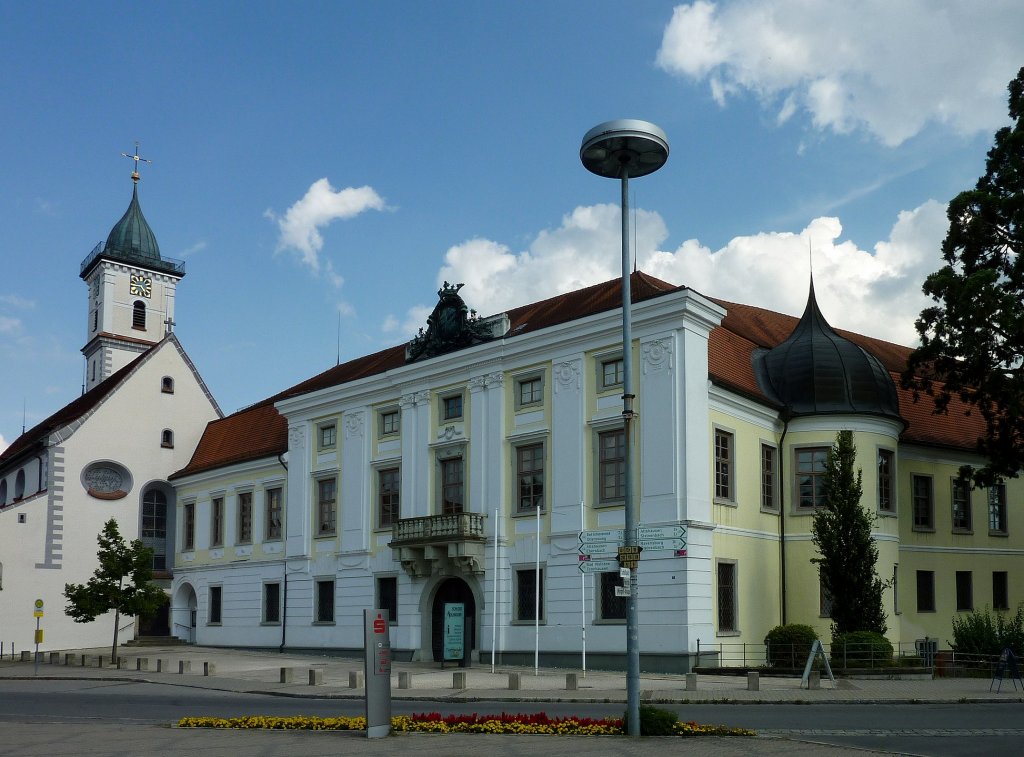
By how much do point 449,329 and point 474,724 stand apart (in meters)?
22.2

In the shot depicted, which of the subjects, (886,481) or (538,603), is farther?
(886,481)

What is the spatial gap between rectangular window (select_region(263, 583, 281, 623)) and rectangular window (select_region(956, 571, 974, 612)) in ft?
80.5

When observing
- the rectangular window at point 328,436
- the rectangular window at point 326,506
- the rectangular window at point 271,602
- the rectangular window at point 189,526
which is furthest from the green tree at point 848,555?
the rectangular window at point 189,526

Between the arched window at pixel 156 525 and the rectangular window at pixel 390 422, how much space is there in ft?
60.8

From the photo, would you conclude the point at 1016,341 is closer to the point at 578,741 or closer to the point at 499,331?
the point at 499,331

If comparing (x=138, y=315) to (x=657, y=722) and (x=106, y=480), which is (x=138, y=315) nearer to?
(x=106, y=480)

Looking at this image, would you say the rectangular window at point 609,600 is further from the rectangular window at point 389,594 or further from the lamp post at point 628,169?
the lamp post at point 628,169

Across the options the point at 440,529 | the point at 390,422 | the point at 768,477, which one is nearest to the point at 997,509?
the point at 768,477

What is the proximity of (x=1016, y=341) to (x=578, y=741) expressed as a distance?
1828cm

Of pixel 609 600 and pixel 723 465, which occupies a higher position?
pixel 723 465

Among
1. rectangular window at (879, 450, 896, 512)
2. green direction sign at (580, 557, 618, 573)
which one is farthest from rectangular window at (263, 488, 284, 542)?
rectangular window at (879, 450, 896, 512)

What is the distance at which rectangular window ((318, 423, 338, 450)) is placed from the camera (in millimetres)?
42562

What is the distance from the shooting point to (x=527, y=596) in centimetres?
3450

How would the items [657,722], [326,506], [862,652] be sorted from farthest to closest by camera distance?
[326,506] → [862,652] → [657,722]
